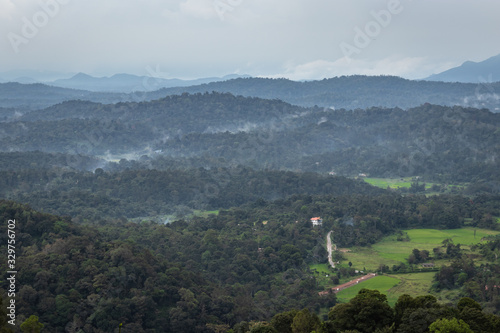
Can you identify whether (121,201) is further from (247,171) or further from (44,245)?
(44,245)

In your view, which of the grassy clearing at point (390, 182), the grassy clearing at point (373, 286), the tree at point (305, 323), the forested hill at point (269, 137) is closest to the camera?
the tree at point (305, 323)

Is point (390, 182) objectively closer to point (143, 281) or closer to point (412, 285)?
point (412, 285)

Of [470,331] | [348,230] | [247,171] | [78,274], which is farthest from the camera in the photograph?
[247,171]

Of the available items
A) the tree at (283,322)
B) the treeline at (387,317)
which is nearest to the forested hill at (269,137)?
the treeline at (387,317)

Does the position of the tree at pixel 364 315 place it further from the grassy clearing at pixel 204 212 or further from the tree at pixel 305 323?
the grassy clearing at pixel 204 212

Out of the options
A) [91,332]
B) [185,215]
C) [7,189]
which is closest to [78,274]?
[91,332]
